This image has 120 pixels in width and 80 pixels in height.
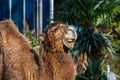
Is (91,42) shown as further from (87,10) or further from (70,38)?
(70,38)

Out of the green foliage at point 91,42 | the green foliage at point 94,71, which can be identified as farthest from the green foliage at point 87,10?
the green foliage at point 94,71

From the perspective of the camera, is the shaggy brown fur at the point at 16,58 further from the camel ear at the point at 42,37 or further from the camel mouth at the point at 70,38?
the camel mouth at the point at 70,38

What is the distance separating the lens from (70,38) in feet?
11.8

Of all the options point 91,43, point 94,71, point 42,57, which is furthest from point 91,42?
point 42,57

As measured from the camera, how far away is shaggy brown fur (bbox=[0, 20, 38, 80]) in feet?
12.4

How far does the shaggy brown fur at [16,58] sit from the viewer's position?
3793mm

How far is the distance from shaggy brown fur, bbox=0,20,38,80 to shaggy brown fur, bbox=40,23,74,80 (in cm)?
12

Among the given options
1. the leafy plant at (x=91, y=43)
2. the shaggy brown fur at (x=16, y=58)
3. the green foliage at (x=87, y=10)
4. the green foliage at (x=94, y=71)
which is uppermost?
the green foliage at (x=87, y=10)

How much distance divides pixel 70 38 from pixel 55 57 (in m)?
0.20

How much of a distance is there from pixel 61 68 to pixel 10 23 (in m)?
0.77

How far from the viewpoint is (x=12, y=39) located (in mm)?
3979

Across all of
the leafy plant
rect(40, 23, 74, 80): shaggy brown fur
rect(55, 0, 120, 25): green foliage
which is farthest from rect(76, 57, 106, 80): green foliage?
rect(40, 23, 74, 80): shaggy brown fur

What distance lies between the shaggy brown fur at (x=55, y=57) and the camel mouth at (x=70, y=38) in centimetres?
3

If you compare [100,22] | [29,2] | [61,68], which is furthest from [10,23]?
[29,2]
